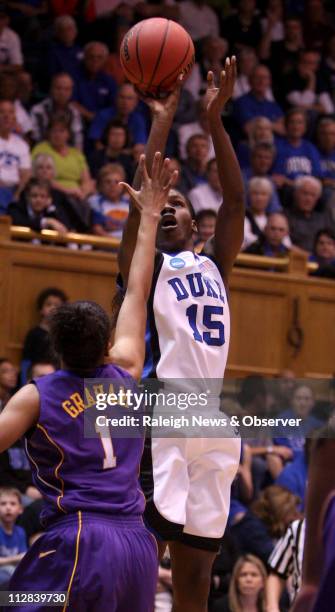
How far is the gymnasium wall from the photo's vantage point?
933 cm

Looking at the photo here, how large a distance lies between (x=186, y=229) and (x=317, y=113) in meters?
8.02

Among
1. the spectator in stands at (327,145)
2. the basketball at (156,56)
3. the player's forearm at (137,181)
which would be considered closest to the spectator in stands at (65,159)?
the spectator in stands at (327,145)

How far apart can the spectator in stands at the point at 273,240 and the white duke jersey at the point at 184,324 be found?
545 centimetres

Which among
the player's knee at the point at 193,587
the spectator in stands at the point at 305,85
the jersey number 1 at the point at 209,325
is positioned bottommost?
the player's knee at the point at 193,587

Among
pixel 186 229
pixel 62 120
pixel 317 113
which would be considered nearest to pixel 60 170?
pixel 62 120

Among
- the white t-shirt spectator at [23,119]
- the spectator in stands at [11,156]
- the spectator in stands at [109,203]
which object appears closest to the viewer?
the spectator in stands at [11,156]

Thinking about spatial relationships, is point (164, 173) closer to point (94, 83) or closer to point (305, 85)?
point (94, 83)

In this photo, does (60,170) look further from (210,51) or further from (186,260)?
(186,260)

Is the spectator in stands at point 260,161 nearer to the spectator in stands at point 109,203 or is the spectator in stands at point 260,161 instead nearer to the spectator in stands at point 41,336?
the spectator in stands at point 109,203

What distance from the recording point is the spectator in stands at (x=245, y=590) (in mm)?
7188

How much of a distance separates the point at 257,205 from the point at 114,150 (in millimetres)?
1428

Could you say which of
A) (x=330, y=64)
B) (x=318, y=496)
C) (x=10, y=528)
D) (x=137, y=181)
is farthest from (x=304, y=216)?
(x=318, y=496)

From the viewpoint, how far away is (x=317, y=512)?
2.79m

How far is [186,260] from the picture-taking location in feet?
16.5
